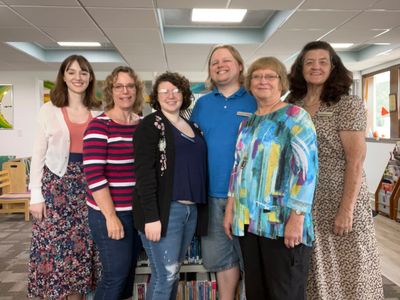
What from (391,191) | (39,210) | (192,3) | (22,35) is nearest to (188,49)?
(192,3)

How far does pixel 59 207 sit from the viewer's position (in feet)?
6.06

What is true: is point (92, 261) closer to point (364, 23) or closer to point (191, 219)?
point (191, 219)

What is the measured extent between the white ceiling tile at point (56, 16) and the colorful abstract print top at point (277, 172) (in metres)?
3.00

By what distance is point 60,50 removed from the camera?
6738mm

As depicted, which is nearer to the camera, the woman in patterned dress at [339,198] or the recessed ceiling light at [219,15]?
the woman in patterned dress at [339,198]

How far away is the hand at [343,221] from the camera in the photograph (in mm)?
1708

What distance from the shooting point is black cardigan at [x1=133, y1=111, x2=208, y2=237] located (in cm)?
153

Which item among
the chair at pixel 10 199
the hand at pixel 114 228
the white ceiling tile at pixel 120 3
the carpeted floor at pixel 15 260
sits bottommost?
the carpeted floor at pixel 15 260

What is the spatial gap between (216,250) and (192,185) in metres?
0.44

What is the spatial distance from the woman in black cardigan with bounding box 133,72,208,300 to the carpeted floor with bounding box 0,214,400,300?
1.81m

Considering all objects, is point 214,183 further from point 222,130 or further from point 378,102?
point 378,102

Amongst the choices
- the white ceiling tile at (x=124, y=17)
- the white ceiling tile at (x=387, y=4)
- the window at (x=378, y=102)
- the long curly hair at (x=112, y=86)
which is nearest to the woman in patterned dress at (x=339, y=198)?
the long curly hair at (x=112, y=86)

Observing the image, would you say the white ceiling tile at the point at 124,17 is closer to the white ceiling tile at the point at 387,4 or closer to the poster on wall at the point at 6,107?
the white ceiling tile at the point at 387,4

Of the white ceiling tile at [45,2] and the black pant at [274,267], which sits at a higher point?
the white ceiling tile at [45,2]
